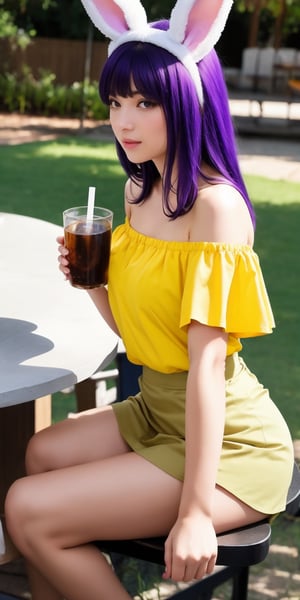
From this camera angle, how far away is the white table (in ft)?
6.99

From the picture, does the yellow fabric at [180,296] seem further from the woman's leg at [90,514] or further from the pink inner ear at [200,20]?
the pink inner ear at [200,20]

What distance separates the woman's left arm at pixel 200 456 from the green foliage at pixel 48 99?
14.3 metres

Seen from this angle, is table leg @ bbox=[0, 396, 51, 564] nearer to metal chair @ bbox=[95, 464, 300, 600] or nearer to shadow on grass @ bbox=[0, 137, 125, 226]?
metal chair @ bbox=[95, 464, 300, 600]

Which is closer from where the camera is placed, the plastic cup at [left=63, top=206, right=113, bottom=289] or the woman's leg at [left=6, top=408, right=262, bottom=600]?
the woman's leg at [left=6, top=408, right=262, bottom=600]

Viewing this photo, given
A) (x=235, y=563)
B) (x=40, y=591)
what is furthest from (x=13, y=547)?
(x=235, y=563)

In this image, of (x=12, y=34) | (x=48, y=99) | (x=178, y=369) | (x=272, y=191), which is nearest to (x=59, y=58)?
(x=12, y=34)

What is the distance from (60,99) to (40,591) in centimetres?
1483

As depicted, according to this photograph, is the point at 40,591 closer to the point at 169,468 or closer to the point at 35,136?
the point at 169,468

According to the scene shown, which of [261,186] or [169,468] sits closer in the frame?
[169,468]

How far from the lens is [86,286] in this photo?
2.24 metres

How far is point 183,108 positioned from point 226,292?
0.41 m

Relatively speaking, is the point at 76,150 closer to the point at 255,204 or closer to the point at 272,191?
the point at 272,191

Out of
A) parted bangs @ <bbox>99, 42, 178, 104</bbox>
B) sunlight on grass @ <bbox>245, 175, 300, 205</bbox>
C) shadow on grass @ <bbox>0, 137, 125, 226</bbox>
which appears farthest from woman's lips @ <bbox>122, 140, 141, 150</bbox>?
sunlight on grass @ <bbox>245, 175, 300, 205</bbox>

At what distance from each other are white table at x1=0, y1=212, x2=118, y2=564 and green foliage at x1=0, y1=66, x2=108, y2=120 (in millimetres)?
13044
